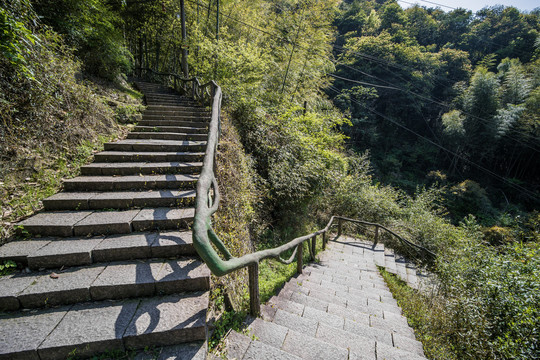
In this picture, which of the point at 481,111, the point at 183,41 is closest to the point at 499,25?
the point at 481,111

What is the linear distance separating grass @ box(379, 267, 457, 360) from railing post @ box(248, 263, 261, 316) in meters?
2.23

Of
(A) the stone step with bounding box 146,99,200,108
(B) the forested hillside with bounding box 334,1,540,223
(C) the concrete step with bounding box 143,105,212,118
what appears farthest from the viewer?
(B) the forested hillside with bounding box 334,1,540,223

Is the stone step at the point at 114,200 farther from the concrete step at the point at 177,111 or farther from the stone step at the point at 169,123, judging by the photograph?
the concrete step at the point at 177,111

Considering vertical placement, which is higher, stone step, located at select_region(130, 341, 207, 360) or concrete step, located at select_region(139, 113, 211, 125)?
concrete step, located at select_region(139, 113, 211, 125)

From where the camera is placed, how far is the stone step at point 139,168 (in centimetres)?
374

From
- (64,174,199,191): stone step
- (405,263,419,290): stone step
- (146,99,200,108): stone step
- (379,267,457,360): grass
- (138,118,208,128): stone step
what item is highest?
(146,99,200,108): stone step

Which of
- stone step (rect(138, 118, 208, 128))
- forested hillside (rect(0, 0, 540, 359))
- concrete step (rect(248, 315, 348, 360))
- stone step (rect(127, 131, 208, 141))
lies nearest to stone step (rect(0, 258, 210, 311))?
forested hillside (rect(0, 0, 540, 359))

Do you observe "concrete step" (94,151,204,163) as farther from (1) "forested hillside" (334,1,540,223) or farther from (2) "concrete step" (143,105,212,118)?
(1) "forested hillside" (334,1,540,223)

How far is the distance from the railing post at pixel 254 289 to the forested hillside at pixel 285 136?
8.8 inches

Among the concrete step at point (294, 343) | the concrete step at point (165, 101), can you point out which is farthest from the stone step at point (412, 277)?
the concrete step at point (165, 101)

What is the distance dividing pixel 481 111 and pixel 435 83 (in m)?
10.2

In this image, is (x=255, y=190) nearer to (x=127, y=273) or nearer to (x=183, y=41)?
(x=127, y=273)

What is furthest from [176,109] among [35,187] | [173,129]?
[35,187]

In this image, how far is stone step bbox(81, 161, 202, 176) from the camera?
3.74 m
